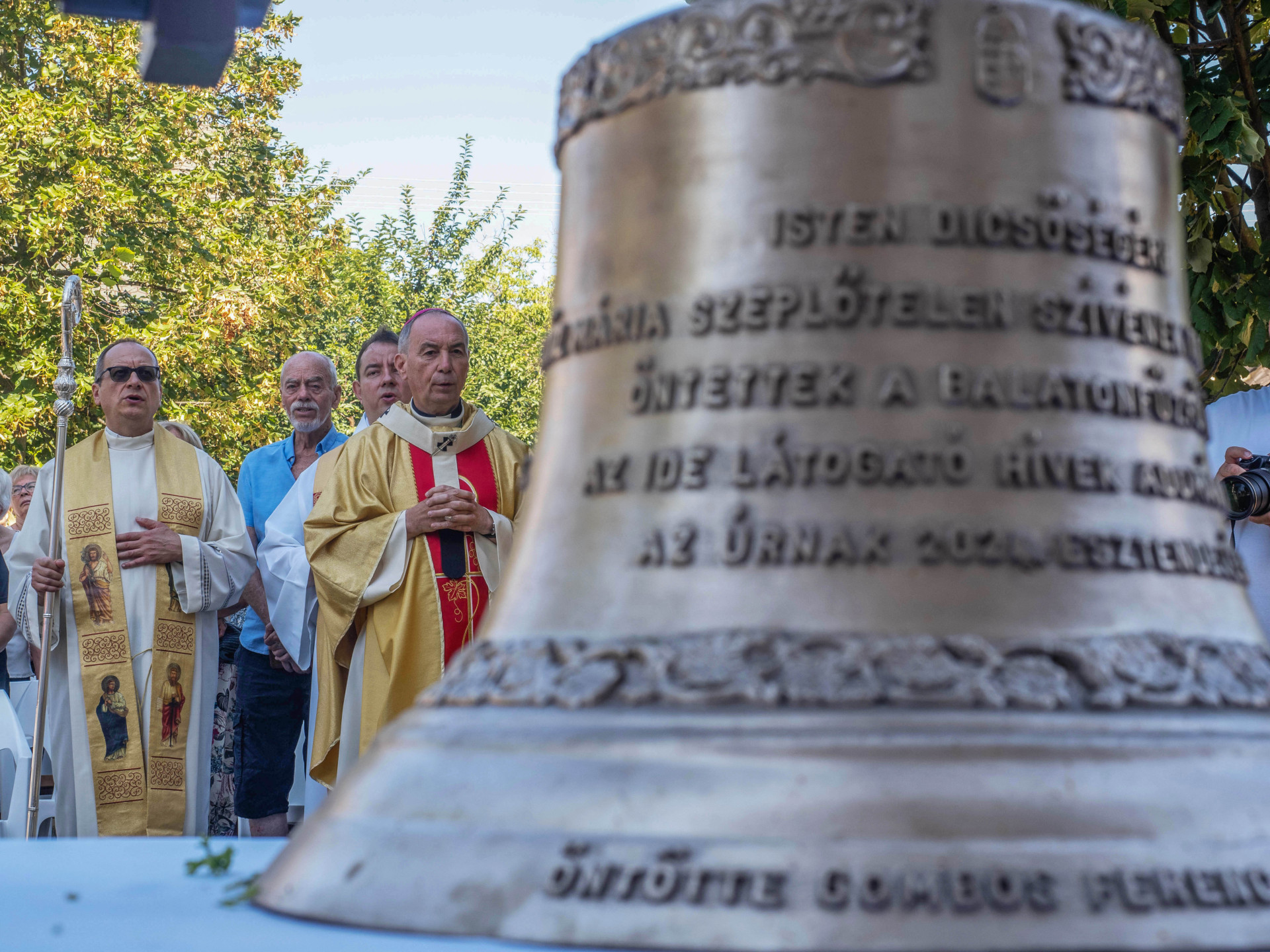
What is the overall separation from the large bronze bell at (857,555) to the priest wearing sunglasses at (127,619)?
458 centimetres

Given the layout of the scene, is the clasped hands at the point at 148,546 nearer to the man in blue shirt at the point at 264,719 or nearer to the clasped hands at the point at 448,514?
the man in blue shirt at the point at 264,719

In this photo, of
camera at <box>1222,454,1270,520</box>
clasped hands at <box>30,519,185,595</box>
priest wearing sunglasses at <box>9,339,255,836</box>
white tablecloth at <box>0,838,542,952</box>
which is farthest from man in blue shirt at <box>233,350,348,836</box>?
camera at <box>1222,454,1270,520</box>

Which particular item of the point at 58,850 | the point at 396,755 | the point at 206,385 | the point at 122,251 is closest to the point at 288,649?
the point at 58,850

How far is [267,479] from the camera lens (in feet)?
23.3

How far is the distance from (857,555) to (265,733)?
5.11 m

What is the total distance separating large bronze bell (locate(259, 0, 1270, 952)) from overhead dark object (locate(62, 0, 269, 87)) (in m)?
0.66

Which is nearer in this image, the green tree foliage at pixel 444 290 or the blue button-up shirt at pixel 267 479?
the blue button-up shirt at pixel 267 479

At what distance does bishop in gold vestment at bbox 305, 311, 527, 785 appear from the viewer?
5.18 metres

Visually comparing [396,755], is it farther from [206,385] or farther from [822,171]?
[206,385]

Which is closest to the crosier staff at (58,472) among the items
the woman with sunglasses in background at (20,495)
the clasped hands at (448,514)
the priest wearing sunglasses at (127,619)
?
the priest wearing sunglasses at (127,619)

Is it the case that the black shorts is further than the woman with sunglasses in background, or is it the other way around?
the woman with sunglasses in background

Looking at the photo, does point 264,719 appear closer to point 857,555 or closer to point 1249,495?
Answer: point 1249,495

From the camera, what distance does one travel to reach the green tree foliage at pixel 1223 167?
463cm

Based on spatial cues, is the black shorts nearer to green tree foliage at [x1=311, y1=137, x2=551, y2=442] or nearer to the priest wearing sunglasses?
the priest wearing sunglasses
